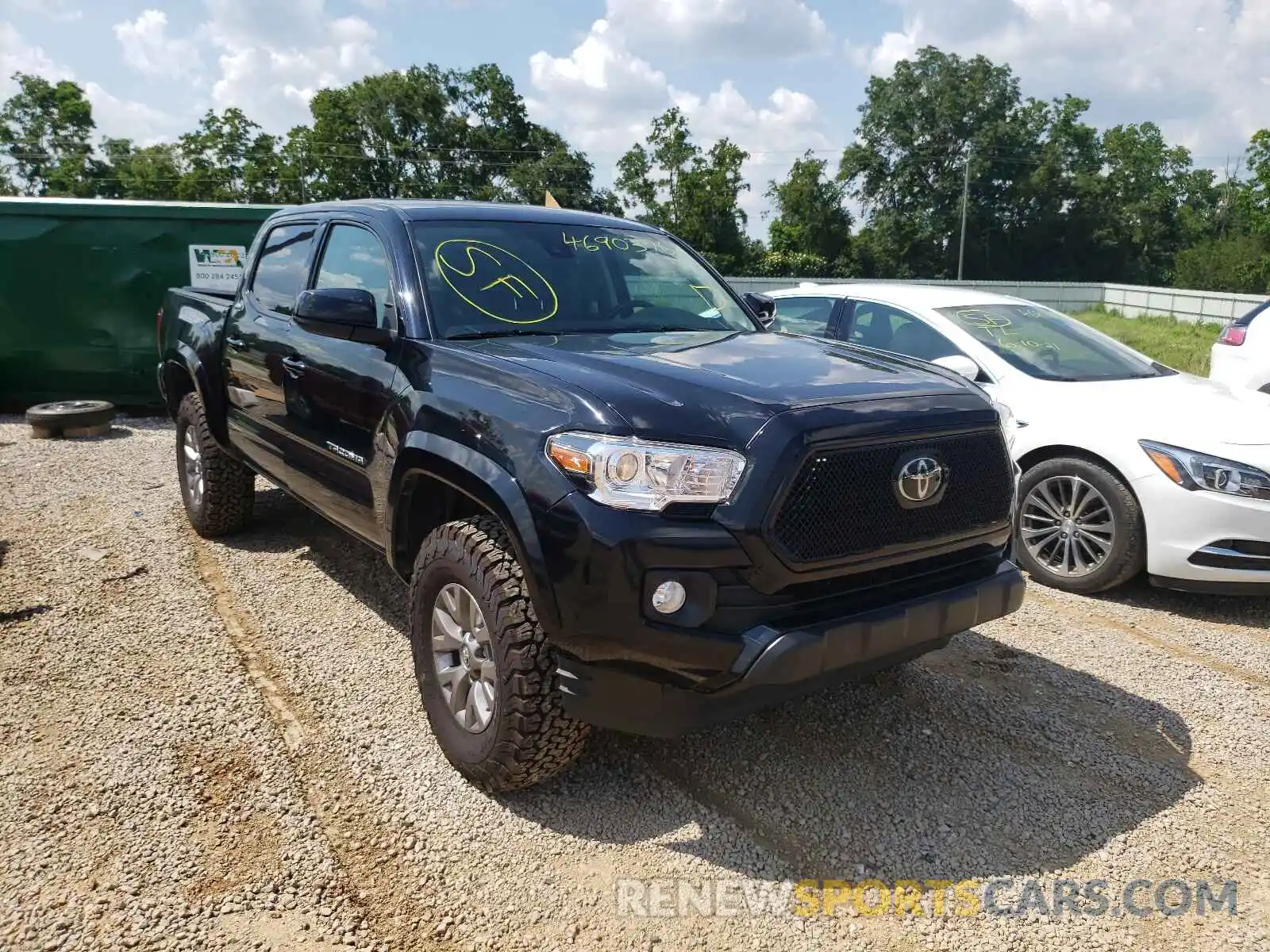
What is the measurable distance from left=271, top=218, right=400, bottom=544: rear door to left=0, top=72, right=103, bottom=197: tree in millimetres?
71210

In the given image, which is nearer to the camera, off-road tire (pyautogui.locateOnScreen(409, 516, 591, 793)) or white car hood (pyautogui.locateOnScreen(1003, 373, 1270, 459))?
off-road tire (pyautogui.locateOnScreen(409, 516, 591, 793))

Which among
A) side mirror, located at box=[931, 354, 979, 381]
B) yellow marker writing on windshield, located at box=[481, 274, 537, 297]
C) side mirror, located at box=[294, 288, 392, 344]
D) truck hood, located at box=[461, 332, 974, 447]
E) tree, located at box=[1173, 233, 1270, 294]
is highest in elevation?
tree, located at box=[1173, 233, 1270, 294]

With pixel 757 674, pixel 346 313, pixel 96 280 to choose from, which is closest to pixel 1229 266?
pixel 96 280

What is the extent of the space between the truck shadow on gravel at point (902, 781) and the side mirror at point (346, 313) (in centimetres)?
171

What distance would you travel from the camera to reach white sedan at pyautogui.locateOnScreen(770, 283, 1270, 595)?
4637mm

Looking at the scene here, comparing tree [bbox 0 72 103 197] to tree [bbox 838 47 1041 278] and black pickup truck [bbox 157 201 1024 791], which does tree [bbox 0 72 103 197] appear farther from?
black pickup truck [bbox 157 201 1024 791]

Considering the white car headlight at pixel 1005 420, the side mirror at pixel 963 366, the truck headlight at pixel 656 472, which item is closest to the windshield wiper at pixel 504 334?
the truck headlight at pixel 656 472

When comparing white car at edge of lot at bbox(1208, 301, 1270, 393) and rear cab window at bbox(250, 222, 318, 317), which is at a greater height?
rear cab window at bbox(250, 222, 318, 317)

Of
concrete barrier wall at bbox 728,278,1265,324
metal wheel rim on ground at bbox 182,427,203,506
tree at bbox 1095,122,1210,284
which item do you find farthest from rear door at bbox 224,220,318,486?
tree at bbox 1095,122,1210,284

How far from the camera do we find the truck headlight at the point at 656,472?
2.60 m

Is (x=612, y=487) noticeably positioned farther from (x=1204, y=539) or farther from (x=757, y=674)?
(x=1204, y=539)

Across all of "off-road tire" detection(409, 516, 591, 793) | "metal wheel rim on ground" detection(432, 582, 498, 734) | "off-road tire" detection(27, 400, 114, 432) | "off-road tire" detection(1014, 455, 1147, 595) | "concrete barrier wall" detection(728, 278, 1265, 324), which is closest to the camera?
"off-road tire" detection(409, 516, 591, 793)

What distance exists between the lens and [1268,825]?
3064 millimetres

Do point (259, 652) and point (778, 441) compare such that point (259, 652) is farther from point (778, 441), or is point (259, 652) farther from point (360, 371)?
point (778, 441)
